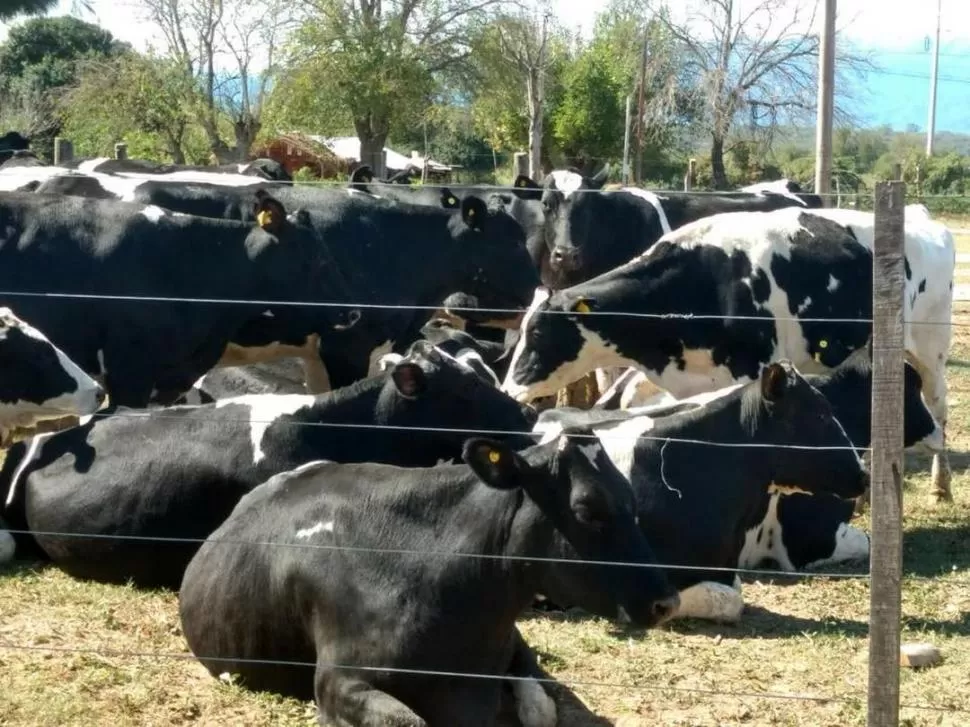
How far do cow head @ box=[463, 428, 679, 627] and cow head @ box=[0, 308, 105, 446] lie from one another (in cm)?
445

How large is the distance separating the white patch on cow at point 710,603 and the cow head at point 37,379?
149 inches

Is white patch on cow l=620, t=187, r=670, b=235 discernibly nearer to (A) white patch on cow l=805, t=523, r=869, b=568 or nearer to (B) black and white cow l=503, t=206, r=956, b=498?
(B) black and white cow l=503, t=206, r=956, b=498

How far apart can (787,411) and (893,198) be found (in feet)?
10.4

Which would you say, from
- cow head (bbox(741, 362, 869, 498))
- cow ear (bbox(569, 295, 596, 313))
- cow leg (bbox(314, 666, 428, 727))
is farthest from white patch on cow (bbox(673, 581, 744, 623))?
cow ear (bbox(569, 295, 596, 313))

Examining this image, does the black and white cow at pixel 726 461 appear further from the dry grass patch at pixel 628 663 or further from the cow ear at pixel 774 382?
the dry grass patch at pixel 628 663

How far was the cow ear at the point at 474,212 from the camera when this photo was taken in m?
12.8

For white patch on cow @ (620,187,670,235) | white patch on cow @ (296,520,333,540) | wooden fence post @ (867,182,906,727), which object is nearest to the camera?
wooden fence post @ (867,182,906,727)

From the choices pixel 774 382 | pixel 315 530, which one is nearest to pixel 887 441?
pixel 315 530

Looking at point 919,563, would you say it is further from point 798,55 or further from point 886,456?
point 798,55

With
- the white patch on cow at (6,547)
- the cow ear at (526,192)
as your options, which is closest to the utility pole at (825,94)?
the cow ear at (526,192)

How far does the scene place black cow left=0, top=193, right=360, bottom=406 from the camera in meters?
10.1

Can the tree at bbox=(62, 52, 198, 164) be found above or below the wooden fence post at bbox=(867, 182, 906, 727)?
above

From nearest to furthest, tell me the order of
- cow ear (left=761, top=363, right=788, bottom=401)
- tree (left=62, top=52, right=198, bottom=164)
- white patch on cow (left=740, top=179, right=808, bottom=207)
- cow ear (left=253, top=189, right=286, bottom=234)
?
cow ear (left=761, top=363, right=788, bottom=401)
cow ear (left=253, top=189, right=286, bottom=234)
white patch on cow (left=740, top=179, right=808, bottom=207)
tree (left=62, top=52, right=198, bottom=164)

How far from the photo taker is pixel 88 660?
6.26 metres
